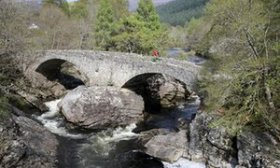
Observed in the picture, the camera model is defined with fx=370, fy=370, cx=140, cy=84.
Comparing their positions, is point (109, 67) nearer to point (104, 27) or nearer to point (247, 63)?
point (104, 27)

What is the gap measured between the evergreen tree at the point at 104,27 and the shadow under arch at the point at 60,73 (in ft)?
17.6

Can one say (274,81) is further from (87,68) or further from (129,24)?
(129,24)

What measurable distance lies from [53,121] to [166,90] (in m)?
13.1

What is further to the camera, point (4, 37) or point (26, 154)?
point (4, 37)

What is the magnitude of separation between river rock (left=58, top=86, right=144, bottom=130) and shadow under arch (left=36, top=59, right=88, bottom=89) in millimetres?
6887

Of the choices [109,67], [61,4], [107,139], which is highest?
[61,4]

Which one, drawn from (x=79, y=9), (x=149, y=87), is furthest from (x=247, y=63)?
(x=79, y=9)

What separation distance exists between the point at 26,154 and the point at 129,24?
26479mm

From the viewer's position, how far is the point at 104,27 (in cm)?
4828

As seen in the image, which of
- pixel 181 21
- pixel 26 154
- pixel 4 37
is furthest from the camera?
pixel 181 21

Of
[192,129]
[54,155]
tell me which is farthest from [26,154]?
[192,129]

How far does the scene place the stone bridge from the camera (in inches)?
1175

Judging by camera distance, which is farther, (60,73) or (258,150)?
(60,73)

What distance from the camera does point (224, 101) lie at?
76.2 feet
